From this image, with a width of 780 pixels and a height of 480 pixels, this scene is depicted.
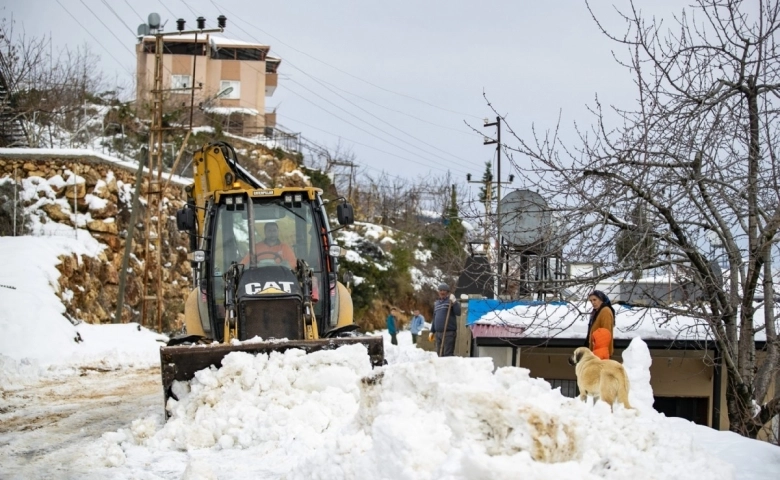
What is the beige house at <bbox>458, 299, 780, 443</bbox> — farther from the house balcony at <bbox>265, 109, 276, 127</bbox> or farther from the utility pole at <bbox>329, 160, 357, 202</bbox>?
the house balcony at <bbox>265, 109, 276, 127</bbox>

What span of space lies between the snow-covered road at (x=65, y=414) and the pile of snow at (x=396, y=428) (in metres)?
0.54

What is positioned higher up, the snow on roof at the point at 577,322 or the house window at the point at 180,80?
the house window at the point at 180,80

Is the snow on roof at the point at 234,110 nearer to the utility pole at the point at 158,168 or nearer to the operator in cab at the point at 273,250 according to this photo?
the utility pole at the point at 158,168

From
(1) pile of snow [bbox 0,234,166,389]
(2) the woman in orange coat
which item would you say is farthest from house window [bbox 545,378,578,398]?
(1) pile of snow [bbox 0,234,166,389]

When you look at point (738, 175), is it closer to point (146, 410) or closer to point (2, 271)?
point (146, 410)

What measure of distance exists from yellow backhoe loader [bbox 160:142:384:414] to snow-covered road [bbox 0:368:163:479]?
1198 mm

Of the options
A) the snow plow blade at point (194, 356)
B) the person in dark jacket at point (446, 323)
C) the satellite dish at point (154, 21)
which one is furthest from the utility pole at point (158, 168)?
the snow plow blade at point (194, 356)

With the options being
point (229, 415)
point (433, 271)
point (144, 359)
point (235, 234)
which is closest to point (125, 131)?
point (433, 271)

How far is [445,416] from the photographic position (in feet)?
17.0

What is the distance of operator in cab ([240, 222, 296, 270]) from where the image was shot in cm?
1080

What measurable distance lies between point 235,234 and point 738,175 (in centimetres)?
562

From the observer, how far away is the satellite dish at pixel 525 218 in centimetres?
837

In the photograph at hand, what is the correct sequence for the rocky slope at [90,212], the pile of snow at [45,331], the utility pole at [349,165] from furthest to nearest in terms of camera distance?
1. the utility pole at [349,165]
2. the rocky slope at [90,212]
3. the pile of snow at [45,331]

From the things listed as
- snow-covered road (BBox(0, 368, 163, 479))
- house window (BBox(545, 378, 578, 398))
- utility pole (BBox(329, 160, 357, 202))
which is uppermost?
utility pole (BBox(329, 160, 357, 202))
